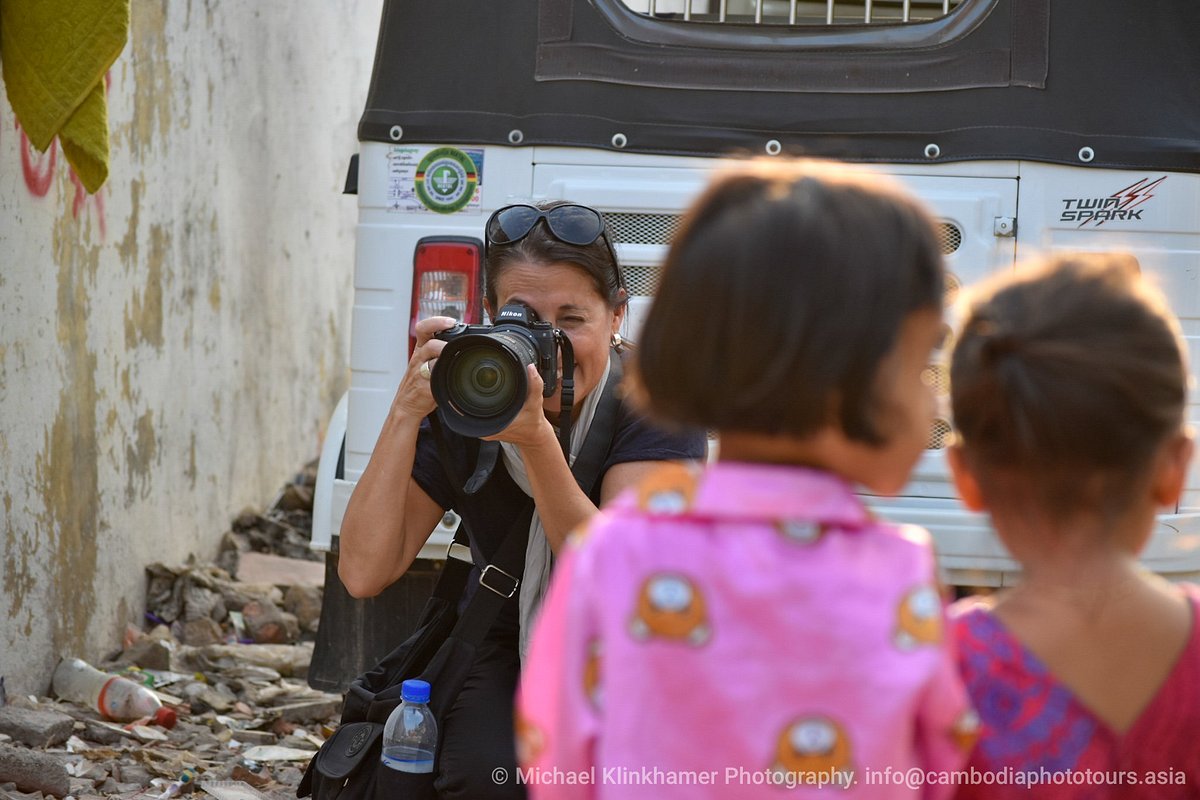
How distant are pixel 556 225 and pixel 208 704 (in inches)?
98.6

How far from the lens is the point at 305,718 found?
4.26 meters

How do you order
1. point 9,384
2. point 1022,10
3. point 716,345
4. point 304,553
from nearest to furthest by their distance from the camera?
1. point 716,345
2. point 1022,10
3. point 9,384
4. point 304,553

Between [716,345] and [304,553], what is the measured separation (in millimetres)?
5374

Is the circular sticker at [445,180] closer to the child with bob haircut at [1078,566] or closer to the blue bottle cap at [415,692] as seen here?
the blue bottle cap at [415,692]

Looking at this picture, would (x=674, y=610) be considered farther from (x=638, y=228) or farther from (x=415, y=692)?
(x=638, y=228)

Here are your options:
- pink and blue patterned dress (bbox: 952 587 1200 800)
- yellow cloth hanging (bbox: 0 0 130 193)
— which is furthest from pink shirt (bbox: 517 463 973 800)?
yellow cloth hanging (bbox: 0 0 130 193)

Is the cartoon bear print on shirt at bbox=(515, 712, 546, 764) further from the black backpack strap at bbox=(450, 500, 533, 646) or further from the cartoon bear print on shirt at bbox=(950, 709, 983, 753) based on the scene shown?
the black backpack strap at bbox=(450, 500, 533, 646)

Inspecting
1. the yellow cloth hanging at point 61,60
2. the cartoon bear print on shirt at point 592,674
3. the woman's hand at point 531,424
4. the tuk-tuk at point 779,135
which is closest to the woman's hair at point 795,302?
the cartoon bear print on shirt at point 592,674

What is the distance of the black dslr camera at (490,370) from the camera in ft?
7.12

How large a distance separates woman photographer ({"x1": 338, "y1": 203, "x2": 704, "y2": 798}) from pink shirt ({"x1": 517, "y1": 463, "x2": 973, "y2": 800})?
3.58 feet

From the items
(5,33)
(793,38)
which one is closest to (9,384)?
(5,33)

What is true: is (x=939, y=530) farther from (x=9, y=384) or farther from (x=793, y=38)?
(x=9, y=384)

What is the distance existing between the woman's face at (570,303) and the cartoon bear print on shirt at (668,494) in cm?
120

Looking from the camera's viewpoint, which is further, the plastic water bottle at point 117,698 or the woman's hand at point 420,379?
the plastic water bottle at point 117,698
